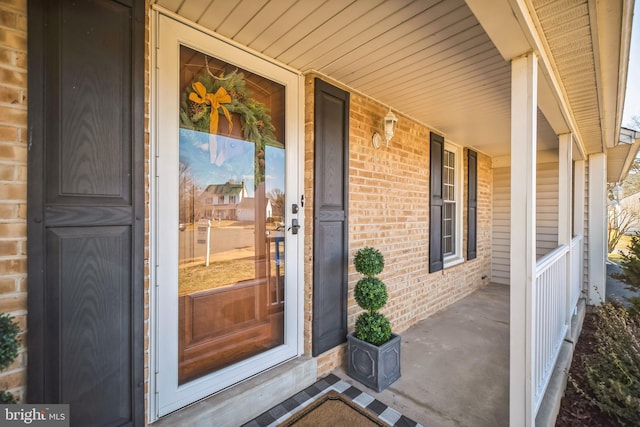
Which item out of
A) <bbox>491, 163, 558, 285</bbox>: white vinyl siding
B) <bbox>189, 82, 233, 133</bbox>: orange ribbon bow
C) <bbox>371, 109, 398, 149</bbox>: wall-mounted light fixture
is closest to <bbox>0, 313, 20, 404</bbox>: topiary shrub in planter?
<bbox>189, 82, 233, 133</bbox>: orange ribbon bow

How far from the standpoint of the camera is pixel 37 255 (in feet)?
4.06

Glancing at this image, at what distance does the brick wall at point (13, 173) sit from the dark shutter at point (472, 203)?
219 inches

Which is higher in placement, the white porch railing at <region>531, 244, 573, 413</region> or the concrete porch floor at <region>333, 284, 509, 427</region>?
the white porch railing at <region>531, 244, 573, 413</region>

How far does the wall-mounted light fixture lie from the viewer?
2.85 meters

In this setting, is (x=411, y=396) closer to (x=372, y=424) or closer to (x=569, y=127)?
(x=372, y=424)

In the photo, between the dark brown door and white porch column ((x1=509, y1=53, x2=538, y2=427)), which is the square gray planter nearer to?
white porch column ((x1=509, y1=53, x2=538, y2=427))

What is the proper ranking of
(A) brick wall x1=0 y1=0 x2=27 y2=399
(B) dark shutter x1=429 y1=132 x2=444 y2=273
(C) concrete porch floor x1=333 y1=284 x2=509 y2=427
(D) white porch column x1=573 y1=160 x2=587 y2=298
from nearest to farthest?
(A) brick wall x1=0 y1=0 x2=27 y2=399
(C) concrete porch floor x1=333 y1=284 x2=509 y2=427
(B) dark shutter x1=429 y1=132 x2=444 y2=273
(D) white porch column x1=573 y1=160 x2=587 y2=298

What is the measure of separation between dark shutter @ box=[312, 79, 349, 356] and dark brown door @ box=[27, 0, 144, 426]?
1.32 m

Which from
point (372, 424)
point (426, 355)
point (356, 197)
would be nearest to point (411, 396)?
point (372, 424)

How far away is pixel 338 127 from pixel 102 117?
70.6 inches

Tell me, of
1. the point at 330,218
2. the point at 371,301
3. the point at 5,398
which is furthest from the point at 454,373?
the point at 5,398

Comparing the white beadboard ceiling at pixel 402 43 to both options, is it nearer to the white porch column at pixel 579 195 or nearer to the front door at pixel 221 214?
the front door at pixel 221 214

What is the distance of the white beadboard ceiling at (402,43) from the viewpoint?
63.7 inches

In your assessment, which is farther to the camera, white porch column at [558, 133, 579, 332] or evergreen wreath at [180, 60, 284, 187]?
white porch column at [558, 133, 579, 332]
